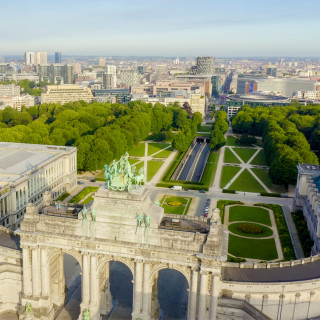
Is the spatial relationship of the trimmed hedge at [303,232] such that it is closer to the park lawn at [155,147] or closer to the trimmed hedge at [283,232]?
Result: the trimmed hedge at [283,232]

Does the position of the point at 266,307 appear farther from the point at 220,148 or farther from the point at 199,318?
the point at 220,148

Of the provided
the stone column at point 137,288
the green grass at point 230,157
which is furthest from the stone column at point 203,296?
the green grass at point 230,157

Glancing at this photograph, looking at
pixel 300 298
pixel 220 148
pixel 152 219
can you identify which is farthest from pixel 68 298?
pixel 220 148

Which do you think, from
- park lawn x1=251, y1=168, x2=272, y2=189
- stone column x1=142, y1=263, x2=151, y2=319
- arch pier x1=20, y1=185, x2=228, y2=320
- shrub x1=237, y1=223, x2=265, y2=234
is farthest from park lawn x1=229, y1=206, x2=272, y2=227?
stone column x1=142, y1=263, x2=151, y2=319

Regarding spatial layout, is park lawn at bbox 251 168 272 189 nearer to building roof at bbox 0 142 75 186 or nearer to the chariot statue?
building roof at bbox 0 142 75 186

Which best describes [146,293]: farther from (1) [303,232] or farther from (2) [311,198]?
(2) [311,198]

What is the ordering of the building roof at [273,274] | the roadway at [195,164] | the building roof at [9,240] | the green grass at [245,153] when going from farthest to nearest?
the green grass at [245,153] < the roadway at [195,164] < the building roof at [9,240] < the building roof at [273,274]

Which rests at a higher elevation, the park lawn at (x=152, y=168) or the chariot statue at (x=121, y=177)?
the chariot statue at (x=121, y=177)

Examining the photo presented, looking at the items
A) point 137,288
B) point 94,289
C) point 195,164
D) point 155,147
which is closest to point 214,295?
point 137,288
